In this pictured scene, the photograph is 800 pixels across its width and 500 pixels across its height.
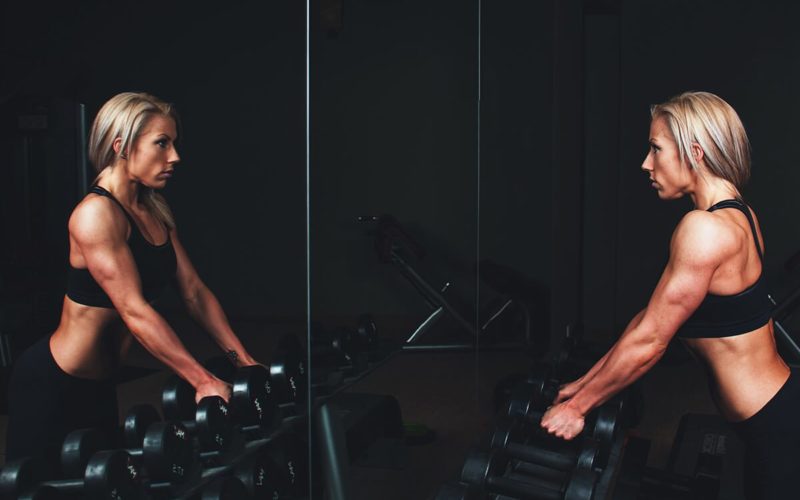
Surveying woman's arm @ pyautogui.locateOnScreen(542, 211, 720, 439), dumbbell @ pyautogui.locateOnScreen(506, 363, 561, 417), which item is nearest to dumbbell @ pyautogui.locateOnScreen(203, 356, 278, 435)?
dumbbell @ pyautogui.locateOnScreen(506, 363, 561, 417)

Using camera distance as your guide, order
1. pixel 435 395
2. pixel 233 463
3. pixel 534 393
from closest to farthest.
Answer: pixel 233 463 → pixel 534 393 → pixel 435 395

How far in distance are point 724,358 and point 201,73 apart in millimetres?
1384

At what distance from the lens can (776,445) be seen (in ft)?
5.72

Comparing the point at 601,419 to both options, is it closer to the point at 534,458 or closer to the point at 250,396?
the point at 534,458

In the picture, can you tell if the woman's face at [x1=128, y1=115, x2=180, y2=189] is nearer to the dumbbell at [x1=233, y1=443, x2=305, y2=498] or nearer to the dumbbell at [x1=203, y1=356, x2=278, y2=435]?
the dumbbell at [x1=203, y1=356, x2=278, y2=435]

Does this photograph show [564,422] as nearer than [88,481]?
No

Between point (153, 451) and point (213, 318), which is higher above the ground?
point (213, 318)

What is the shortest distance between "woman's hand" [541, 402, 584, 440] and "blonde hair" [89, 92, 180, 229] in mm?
1350

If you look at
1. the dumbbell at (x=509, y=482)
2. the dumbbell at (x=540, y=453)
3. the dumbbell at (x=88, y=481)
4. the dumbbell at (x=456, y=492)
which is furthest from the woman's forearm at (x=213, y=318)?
the dumbbell at (x=540, y=453)

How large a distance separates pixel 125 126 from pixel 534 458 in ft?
4.54

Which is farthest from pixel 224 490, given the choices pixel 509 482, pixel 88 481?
pixel 509 482

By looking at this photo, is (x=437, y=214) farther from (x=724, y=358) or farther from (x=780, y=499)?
(x=780, y=499)

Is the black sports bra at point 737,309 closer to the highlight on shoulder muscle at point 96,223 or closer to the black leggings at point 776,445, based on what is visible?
the black leggings at point 776,445

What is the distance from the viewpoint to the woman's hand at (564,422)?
2.07 metres
